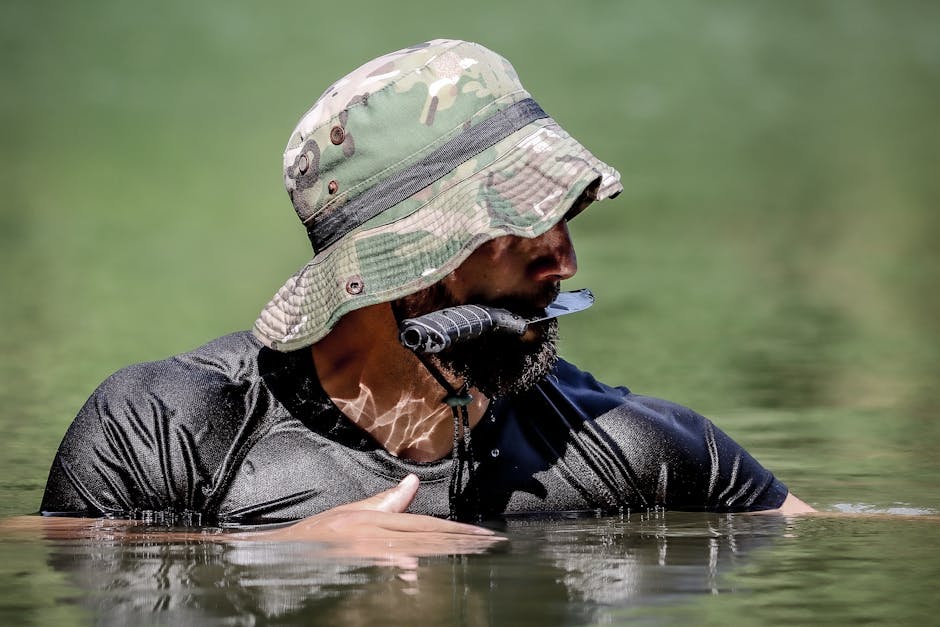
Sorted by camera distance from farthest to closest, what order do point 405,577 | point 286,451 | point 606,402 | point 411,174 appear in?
point 606,402 < point 286,451 < point 411,174 < point 405,577

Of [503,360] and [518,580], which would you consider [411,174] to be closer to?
[503,360]

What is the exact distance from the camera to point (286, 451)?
158 inches

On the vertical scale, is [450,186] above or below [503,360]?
above

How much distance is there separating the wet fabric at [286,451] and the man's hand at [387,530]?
0.24m

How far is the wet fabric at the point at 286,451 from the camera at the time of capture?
3.97 meters

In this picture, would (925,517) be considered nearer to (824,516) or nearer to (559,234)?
(824,516)

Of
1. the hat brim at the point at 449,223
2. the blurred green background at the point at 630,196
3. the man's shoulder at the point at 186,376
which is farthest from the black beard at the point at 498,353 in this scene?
the blurred green background at the point at 630,196

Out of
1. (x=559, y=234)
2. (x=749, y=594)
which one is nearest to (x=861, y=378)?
(x=559, y=234)

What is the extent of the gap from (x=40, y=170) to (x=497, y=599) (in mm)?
13881

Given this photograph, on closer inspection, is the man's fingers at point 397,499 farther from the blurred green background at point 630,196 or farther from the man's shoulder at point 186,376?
the blurred green background at point 630,196

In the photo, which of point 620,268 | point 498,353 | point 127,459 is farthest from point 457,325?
point 620,268

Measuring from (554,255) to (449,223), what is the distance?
274mm

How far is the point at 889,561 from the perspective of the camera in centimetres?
357

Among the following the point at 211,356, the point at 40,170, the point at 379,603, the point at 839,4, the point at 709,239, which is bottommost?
the point at 379,603
